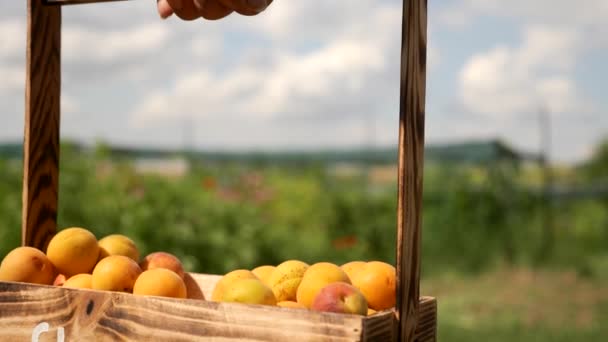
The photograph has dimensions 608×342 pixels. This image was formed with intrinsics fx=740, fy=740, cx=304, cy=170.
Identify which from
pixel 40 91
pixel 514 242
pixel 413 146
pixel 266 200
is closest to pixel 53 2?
pixel 40 91

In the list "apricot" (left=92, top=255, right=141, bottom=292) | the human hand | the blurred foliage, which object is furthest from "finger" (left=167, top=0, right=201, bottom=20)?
the blurred foliage

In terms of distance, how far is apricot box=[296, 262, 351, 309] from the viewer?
56.7 inches

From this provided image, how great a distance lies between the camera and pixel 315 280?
145cm

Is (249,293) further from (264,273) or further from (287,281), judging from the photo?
(264,273)

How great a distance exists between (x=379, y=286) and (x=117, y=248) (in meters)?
0.71

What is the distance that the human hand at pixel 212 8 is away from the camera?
155cm

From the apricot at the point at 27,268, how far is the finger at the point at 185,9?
0.64 meters

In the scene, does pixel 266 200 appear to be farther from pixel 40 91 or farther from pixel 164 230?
pixel 40 91

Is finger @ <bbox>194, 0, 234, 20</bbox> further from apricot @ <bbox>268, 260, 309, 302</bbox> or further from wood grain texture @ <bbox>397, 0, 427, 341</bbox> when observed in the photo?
apricot @ <bbox>268, 260, 309, 302</bbox>

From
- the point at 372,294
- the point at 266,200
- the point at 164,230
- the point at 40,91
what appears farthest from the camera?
the point at 266,200

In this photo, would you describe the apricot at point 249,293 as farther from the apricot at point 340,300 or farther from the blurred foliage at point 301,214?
the blurred foliage at point 301,214

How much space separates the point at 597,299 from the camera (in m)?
5.67

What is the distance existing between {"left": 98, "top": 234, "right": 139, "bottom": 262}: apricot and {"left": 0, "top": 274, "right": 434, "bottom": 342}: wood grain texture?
0.81 ft

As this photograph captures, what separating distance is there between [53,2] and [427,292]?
453cm
